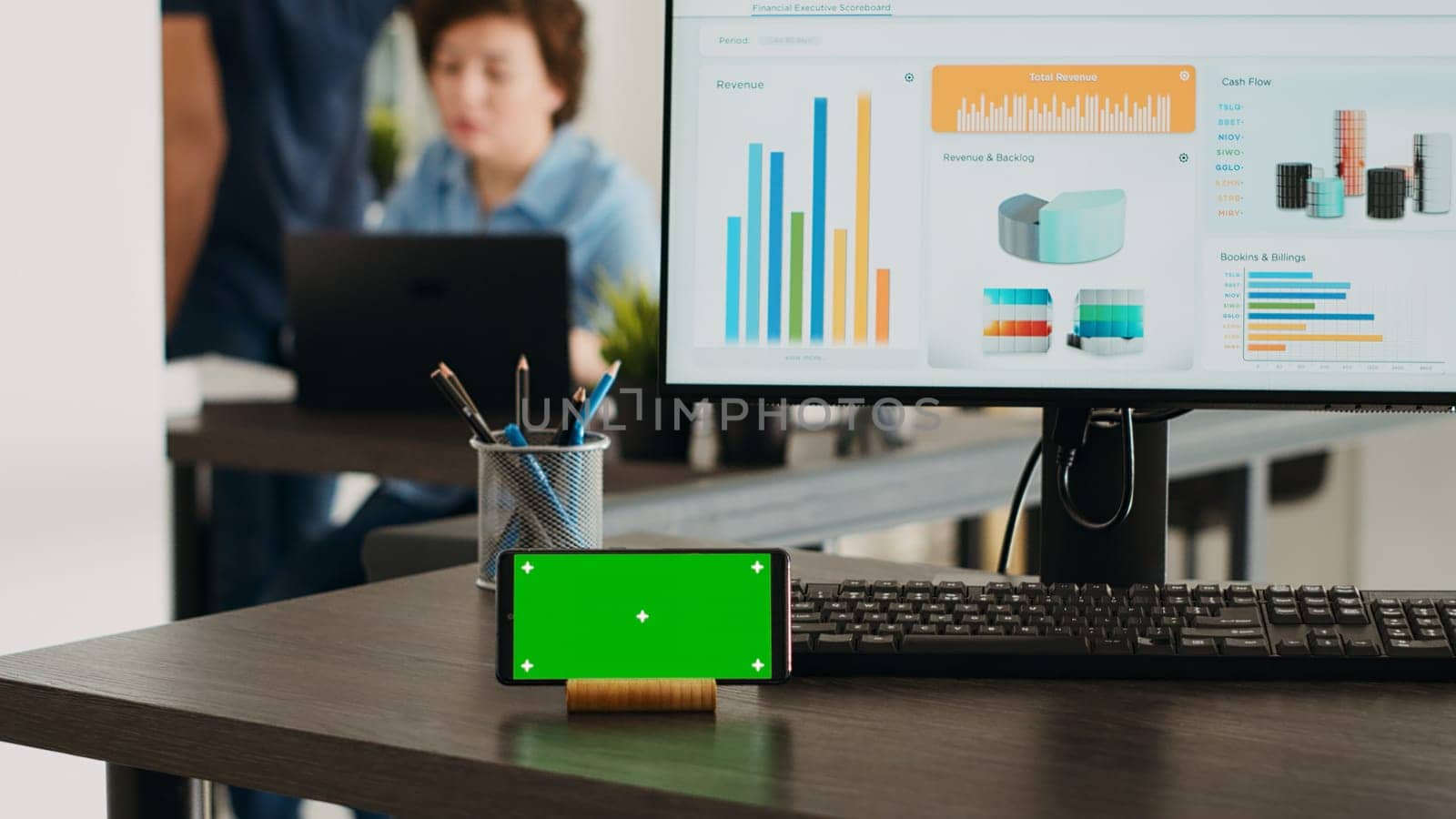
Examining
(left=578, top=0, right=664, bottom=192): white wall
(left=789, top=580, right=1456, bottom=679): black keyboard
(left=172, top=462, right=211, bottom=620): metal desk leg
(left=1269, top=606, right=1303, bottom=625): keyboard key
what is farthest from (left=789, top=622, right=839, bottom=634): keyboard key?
(left=578, top=0, right=664, bottom=192): white wall

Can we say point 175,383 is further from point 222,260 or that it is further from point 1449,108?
point 1449,108

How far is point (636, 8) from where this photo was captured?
4.10 m

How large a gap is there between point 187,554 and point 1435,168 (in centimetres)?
226

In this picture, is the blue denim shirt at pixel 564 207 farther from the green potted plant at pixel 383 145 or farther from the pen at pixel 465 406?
the pen at pixel 465 406

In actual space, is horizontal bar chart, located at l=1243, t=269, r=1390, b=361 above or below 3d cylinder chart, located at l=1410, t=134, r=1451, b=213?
below

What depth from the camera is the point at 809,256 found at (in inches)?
39.0

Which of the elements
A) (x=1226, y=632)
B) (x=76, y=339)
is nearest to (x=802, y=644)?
(x=1226, y=632)

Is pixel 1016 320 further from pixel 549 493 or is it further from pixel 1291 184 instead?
→ pixel 549 493

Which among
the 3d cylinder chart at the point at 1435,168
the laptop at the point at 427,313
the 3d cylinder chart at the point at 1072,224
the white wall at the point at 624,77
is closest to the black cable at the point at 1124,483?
the 3d cylinder chart at the point at 1072,224

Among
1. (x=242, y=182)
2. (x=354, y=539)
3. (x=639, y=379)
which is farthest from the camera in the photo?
(x=242, y=182)

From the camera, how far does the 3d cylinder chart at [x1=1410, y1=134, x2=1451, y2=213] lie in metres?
0.96

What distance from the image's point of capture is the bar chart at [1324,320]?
0.97m

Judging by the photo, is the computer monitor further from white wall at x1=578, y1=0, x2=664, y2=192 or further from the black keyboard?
white wall at x1=578, y1=0, x2=664, y2=192

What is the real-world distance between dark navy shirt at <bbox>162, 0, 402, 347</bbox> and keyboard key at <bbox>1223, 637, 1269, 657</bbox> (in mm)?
3092
